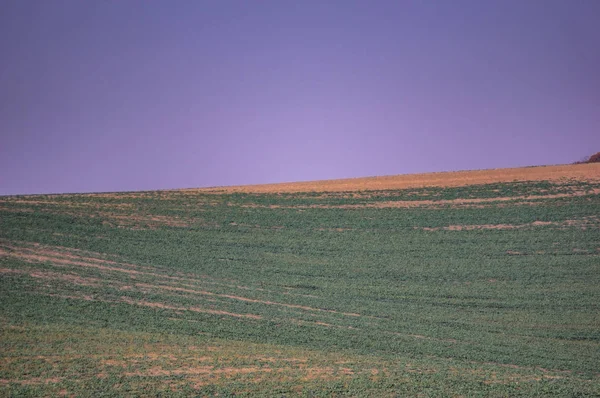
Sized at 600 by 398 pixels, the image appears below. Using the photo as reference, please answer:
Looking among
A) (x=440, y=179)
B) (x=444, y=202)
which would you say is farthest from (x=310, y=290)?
(x=440, y=179)

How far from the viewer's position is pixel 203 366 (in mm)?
19438

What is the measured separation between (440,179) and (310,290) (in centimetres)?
2256

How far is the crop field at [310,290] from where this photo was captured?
1905cm

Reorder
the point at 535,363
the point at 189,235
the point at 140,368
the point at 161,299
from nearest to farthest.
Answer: the point at 140,368 → the point at 535,363 → the point at 161,299 → the point at 189,235

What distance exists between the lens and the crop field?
62.5ft

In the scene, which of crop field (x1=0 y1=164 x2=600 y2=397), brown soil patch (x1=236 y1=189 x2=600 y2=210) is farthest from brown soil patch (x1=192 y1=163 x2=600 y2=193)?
brown soil patch (x1=236 y1=189 x2=600 y2=210)

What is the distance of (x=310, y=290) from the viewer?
30516 millimetres

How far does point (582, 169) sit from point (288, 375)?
38464 millimetres

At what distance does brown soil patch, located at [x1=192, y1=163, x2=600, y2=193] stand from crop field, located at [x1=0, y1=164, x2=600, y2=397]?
0.37m

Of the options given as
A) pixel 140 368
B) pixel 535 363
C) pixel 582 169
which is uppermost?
pixel 582 169

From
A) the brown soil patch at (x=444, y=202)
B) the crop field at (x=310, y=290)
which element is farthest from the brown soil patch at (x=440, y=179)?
the brown soil patch at (x=444, y=202)

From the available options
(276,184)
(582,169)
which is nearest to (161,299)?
(276,184)

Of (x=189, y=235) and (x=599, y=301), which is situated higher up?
(x=189, y=235)

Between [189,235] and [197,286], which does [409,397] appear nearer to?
[197,286]
